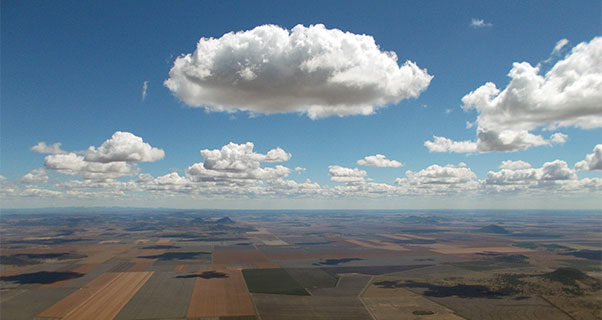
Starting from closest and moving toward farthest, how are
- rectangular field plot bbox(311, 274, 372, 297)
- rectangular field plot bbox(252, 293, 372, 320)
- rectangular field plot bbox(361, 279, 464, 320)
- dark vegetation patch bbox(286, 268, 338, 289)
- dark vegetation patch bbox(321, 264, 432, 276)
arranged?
rectangular field plot bbox(361, 279, 464, 320) → rectangular field plot bbox(252, 293, 372, 320) → rectangular field plot bbox(311, 274, 372, 297) → dark vegetation patch bbox(286, 268, 338, 289) → dark vegetation patch bbox(321, 264, 432, 276)

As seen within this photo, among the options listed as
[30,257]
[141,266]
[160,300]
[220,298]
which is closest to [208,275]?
[220,298]

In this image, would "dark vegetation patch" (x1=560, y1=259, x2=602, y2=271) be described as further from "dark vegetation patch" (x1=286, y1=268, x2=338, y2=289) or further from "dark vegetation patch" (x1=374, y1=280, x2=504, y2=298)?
"dark vegetation patch" (x1=286, y1=268, x2=338, y2=289)

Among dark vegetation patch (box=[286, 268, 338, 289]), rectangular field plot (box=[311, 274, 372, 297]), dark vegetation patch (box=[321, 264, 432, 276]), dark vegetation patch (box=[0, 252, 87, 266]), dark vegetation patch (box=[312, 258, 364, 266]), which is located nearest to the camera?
rectangular field plot (box=[311, 274, 372, 297])

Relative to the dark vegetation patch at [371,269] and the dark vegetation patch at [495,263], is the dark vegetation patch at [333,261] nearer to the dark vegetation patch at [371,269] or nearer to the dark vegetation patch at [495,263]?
the dark vegetation patch at [371,269]

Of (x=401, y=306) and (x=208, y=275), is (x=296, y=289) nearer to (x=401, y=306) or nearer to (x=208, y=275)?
(x=401, y=306)

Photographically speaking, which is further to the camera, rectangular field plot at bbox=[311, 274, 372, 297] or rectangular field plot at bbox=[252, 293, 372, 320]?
rectangular field plot at bbox=[311, 274, 372, 297]

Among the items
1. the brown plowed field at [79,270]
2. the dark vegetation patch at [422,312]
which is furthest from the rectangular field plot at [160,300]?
the dark vegetation patch at [422,312]

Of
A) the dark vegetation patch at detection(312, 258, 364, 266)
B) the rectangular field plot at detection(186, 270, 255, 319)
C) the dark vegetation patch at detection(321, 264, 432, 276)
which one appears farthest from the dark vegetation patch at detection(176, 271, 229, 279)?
the dark vegetation patch at detection(312, 258, 364, 266)
